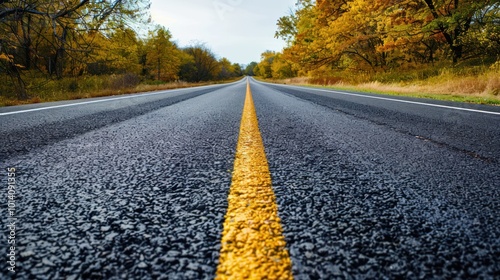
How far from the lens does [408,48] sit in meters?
17.2

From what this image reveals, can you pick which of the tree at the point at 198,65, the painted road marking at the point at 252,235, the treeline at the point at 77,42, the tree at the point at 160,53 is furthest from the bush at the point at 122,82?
the tree at the point at 198,65

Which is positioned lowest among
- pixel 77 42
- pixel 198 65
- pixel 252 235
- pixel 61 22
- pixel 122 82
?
pixel 252 235

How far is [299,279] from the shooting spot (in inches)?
19.5

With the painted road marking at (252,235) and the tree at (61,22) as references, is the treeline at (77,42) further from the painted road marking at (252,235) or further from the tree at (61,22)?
the painted road marking at (252,235)

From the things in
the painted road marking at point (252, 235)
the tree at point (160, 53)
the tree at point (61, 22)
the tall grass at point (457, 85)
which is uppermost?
the tree at point (160, 53)

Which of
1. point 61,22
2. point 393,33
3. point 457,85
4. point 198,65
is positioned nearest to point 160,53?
point 198,65

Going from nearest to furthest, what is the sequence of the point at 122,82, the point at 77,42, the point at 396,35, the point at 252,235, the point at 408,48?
1. the point at 252,235
2. the point at 77,42
3. the point at 396,35
4. the point at 122,82
5. the point at 408,48

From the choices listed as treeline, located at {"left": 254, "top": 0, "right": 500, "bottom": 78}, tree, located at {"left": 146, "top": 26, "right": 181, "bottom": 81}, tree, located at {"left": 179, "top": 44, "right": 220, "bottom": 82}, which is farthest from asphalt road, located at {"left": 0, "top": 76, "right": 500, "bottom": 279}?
tree, located at {"left": 179, "top": 44, "right": 220, "bottom": 82}

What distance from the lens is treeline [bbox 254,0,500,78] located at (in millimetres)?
11766

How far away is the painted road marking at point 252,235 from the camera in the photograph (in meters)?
0.51

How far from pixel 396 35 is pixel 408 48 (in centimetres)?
374

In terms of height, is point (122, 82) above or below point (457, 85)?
above

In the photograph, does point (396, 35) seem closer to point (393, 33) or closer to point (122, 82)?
point (393, 33)

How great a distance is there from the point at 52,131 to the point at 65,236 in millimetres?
2050
